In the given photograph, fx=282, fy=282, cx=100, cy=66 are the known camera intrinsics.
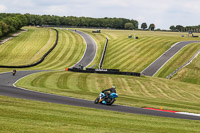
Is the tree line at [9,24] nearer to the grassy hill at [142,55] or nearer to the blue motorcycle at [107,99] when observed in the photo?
the grassy hill at [142,55]

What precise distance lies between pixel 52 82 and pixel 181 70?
35861mm

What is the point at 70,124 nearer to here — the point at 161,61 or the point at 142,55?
the point at 161,61

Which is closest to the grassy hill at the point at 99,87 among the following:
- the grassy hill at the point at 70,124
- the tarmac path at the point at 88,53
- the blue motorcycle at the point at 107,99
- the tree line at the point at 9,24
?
the grassy hill at the point at 70,124

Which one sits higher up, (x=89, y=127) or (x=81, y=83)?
(x=89, y=127)

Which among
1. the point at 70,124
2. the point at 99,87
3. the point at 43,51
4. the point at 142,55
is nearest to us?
the point at 70,124

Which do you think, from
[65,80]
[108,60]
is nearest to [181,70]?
[108,60]

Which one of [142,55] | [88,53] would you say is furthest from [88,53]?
[142,55]

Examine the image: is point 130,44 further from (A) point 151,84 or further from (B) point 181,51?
(A) point 151,84

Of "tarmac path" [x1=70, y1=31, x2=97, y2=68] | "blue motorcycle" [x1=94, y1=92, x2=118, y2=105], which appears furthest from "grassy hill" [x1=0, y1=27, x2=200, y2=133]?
"blue motorcycle" [x1=94, y1=92, x2=118, y2=105]

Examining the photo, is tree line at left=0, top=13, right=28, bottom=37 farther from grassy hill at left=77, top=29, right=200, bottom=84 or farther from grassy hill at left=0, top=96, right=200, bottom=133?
grassy hill at left=0, top=96, right=200, bottom=133

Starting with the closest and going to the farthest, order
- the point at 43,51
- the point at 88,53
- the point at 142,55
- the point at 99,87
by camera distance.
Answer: the point at 99,87, the point at 142,55, the point at 88,53, the point at 43,51

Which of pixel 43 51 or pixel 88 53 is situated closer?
pixel 88 53

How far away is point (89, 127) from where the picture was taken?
1509 cm

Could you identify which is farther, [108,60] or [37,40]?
[37,40]
